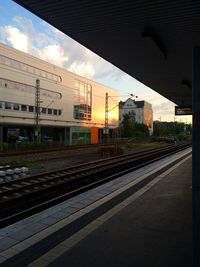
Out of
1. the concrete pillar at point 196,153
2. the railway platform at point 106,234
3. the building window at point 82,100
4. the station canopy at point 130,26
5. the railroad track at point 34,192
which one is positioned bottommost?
the railroad track at point 34,192

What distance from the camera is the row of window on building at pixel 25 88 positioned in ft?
151

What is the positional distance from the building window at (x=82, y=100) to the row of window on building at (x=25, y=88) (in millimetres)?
5983

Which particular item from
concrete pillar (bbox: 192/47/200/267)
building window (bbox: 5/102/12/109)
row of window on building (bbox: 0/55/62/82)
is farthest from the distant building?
concrete pillar (bbox: 192/47/200/267)

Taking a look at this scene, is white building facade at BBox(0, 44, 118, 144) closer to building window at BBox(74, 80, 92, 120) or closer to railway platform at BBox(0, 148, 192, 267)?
building window at BBox(74, 80, 92, 120)

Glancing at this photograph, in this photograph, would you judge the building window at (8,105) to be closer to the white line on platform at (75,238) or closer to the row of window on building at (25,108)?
the row of window on building at (25,108)

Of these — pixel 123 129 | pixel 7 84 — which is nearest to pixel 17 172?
pixel 7 84

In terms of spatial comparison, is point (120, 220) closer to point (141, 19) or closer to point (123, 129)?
point (141, 19)

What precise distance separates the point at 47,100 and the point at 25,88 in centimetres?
547

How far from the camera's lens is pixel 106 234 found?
251 inches

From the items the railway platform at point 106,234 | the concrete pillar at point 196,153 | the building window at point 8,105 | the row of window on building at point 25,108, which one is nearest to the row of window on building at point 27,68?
the row of window on building at point 25,108

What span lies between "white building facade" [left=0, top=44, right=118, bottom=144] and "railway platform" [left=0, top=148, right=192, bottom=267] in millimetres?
38005

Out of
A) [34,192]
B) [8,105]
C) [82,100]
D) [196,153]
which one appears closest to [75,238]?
[196,153]

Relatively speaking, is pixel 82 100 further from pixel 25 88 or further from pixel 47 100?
pixel 25 88

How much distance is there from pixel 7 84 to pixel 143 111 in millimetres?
87178
